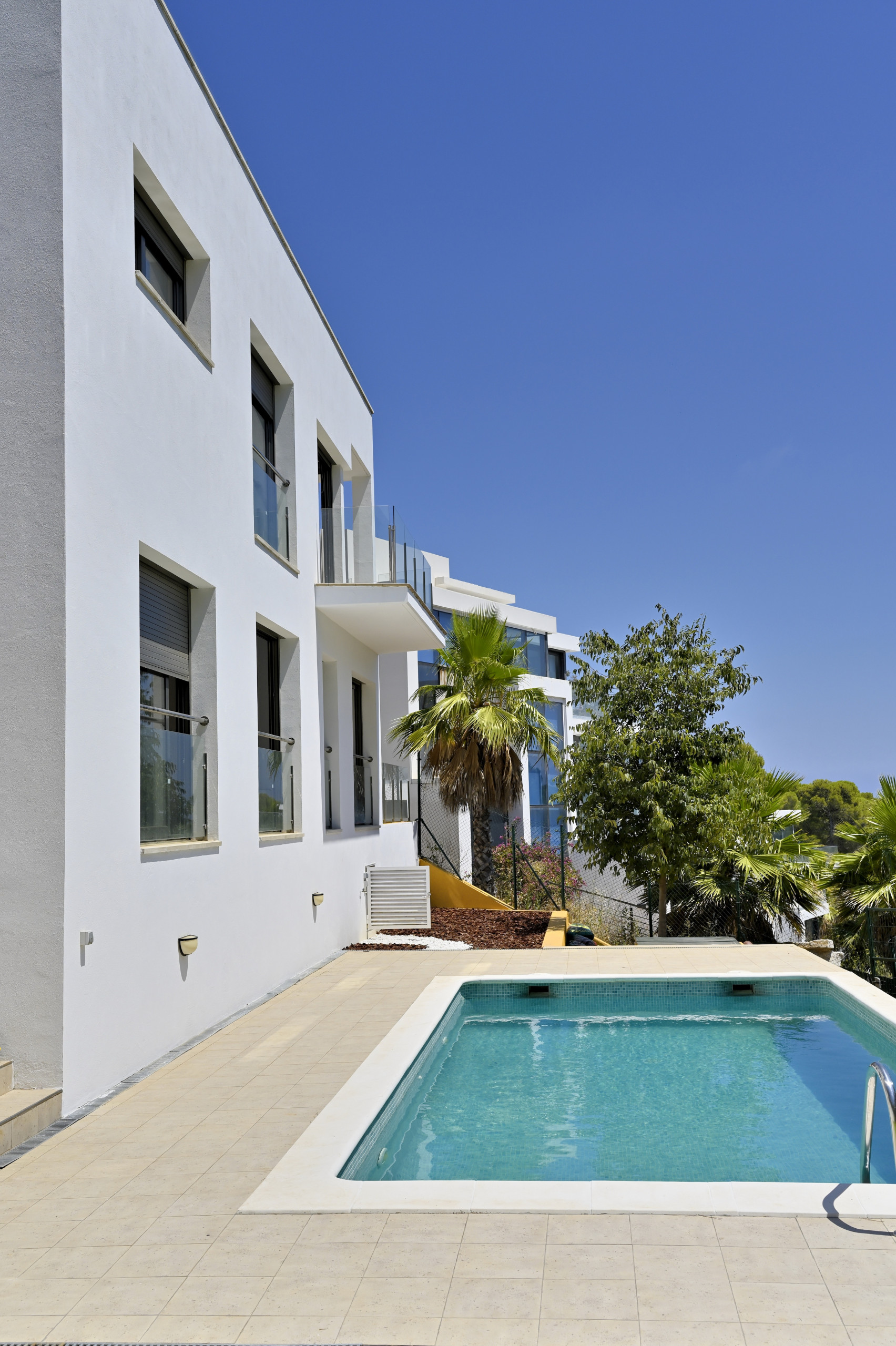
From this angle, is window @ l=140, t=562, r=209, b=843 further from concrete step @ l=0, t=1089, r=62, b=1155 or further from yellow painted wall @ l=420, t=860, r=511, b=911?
yellow painted wall @ l=420, t=860, r=511, b=911

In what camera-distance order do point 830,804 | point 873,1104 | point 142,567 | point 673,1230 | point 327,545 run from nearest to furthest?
point 673,1230 → point 873,1104 → point 142,567 → point 327,545 → point 830,804

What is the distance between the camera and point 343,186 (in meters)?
17.2

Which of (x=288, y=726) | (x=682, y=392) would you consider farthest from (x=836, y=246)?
(x=288, y=726)

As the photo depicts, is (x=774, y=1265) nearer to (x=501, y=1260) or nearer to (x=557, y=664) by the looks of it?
(x=501, y=1260)

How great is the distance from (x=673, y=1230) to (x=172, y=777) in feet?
16.6

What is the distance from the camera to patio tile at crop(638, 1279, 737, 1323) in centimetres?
320

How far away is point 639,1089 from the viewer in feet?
24.1

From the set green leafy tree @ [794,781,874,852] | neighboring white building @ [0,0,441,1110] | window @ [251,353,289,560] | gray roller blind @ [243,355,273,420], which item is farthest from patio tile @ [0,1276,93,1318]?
green leafy tree @ [794,781,874,852]

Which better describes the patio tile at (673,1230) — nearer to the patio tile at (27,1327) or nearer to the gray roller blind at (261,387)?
the patio tile at (27,1327)

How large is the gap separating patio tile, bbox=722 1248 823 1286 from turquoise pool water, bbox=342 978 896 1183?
137 cm

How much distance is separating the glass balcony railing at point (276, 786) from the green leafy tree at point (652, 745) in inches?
217

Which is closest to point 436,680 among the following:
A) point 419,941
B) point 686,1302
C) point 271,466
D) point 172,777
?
point 419,941

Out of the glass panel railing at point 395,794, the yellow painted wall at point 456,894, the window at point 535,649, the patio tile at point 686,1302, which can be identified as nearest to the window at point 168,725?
the patio tile at point 686,1302

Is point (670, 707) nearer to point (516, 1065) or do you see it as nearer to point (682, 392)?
point (516, 1065)
